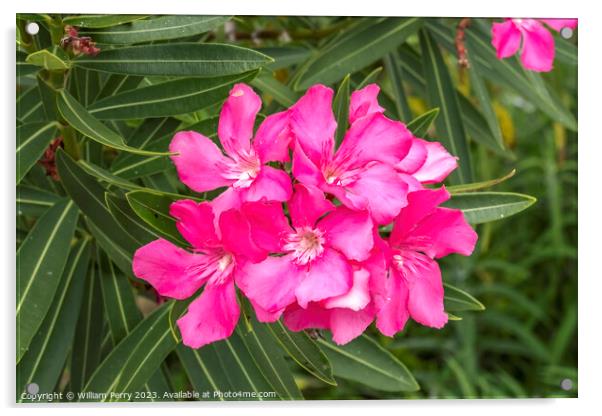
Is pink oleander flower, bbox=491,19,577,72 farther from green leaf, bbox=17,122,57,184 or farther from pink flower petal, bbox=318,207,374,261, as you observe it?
green leaf, bbox=17,122,57,184

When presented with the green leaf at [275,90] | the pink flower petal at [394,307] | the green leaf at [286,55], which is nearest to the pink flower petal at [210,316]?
the pink flower petal at [394,307]

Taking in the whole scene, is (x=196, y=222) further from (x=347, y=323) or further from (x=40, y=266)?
(x=40, y=266)

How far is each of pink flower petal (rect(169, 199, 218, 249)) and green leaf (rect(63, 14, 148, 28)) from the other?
Answer: 0.32m

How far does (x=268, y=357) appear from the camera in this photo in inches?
53.0

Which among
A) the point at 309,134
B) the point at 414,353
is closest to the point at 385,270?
the point at 309,134

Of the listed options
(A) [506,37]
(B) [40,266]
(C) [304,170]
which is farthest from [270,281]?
(A) [506,37]

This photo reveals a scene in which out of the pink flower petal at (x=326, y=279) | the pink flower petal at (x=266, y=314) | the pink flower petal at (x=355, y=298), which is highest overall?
the pink flower petal at (x=326, y=279)

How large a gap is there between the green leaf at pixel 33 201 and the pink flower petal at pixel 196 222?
367 millimetres

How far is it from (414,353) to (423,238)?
1.21 metres

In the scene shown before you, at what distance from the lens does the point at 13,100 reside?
142 cm

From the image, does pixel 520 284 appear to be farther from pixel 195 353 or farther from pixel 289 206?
pixel 289 206

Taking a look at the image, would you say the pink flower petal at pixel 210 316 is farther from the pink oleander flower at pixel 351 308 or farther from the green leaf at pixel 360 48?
the green leaf at pixel 360 48

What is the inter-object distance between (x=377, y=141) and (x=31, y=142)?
0.60 m

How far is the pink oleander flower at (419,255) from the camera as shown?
1.07m
